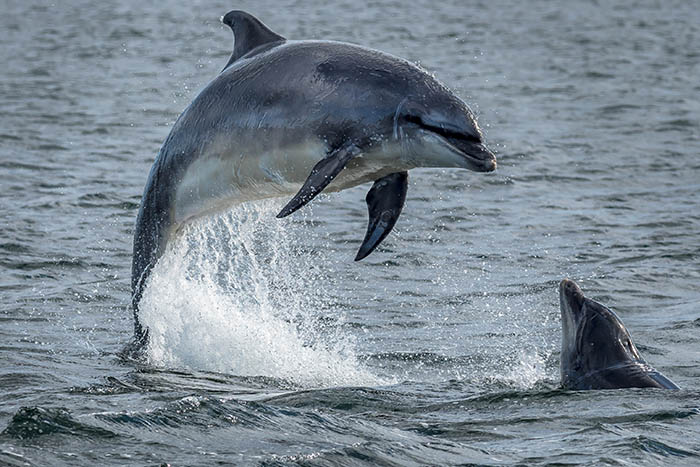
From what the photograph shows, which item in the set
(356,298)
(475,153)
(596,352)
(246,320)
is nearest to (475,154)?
(475,153)

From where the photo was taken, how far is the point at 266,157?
33.2ft

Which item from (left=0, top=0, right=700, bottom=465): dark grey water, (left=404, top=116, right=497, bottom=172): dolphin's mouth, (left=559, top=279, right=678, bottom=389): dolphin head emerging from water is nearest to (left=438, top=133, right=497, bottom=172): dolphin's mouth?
(left=404, top=116, right=497, bottom=172): dolphin's mouth

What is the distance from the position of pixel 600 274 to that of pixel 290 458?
8.37 m

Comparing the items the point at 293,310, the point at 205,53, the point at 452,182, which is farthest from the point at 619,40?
the point at 293,310

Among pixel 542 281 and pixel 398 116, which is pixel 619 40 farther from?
pixel 398 116

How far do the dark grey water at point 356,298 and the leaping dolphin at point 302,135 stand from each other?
609 mm

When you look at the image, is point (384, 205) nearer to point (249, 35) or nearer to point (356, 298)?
point (249, 35)

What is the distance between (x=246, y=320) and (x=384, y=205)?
3.77 meters

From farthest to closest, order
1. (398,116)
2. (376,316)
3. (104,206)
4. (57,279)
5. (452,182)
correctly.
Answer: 1. (452,182)
2. (104,206)
3. (57,279)
4. (376,316)
5. (398,116)

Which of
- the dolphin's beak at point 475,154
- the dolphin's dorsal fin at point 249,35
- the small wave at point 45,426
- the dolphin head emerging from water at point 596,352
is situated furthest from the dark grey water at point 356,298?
the dolphin's beak at point 475,154

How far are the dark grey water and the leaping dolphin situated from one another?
61 cm

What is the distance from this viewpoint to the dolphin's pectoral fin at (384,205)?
970 cm

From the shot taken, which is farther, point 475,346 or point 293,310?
point 293,310

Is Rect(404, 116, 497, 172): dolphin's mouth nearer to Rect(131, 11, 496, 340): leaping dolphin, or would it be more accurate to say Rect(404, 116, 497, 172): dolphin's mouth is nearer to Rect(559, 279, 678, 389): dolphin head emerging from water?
Rect(131, 11, 496, 340): leaping dolphin
